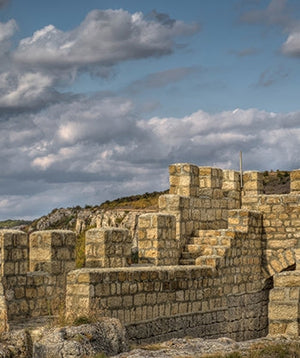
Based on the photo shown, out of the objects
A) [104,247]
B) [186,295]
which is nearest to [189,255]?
[186,295]

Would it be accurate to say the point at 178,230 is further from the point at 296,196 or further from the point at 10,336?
the point at 10,336

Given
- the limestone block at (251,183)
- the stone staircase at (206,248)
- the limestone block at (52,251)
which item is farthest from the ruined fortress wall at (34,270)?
the limestone block at (251,183)

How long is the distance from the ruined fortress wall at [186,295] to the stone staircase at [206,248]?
0.14 m

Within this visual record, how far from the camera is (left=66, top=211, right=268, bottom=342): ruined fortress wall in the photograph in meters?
13.3

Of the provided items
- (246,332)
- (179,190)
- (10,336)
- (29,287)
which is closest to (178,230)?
(179,190)

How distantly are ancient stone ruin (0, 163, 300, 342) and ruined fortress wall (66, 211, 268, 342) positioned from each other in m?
0.02

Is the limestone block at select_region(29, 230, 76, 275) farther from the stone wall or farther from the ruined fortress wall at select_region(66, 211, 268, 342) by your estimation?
the stone wall

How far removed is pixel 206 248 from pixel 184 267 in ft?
6.86

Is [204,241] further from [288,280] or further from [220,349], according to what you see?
[220,349]

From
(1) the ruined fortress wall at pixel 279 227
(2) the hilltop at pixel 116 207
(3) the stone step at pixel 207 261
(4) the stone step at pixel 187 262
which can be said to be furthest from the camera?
A: (2) the hilltop at pixel 116 207

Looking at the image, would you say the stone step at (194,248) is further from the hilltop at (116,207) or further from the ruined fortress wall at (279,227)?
the hilltop at (116,207)

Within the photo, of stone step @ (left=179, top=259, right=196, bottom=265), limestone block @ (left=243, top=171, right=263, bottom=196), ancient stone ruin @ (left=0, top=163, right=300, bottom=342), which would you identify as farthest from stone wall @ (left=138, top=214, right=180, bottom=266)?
limestone block @ (left=243, top=171, right=263, bottom=196)

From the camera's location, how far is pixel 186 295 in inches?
625

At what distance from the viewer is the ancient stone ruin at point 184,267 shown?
13.4 m
